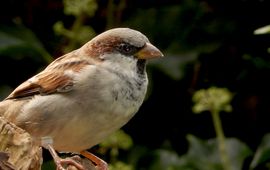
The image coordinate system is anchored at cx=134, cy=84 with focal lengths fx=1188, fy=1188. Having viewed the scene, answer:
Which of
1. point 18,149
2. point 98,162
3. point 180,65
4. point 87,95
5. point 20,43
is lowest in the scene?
point 180,65

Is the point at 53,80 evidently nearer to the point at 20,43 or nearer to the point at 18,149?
the point at 18,149

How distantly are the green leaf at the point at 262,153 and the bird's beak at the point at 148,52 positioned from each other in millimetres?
1129

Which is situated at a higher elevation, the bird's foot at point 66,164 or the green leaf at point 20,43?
the bird's foot at point 66,164

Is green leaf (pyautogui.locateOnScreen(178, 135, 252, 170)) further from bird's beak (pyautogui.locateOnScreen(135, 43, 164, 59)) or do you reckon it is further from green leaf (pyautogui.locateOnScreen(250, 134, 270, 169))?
bird's beak (pyautogui.locateOnScreen(135, 43, 164, 59))

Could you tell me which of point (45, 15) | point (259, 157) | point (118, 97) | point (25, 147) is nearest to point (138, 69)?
point (118, 97)

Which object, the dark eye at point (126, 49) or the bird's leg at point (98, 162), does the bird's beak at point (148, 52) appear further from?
the bird's leg at point (98, 162)

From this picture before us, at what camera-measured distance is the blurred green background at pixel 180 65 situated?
5445 millimetres

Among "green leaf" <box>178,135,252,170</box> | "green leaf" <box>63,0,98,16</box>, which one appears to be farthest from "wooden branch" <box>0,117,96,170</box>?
"green leaf" <box>178,135,252,170</box>

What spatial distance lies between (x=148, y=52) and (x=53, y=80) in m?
0.38

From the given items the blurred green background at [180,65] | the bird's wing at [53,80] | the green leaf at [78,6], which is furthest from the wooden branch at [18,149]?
the blurred green background at [180,65]

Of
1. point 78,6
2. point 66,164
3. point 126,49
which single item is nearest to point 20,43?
point 78,6

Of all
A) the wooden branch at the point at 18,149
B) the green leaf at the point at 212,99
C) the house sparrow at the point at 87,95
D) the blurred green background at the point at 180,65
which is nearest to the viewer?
the wooden branch at the point at 18,149

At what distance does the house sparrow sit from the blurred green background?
2.75ft

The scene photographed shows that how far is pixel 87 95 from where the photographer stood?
14.2 feet
